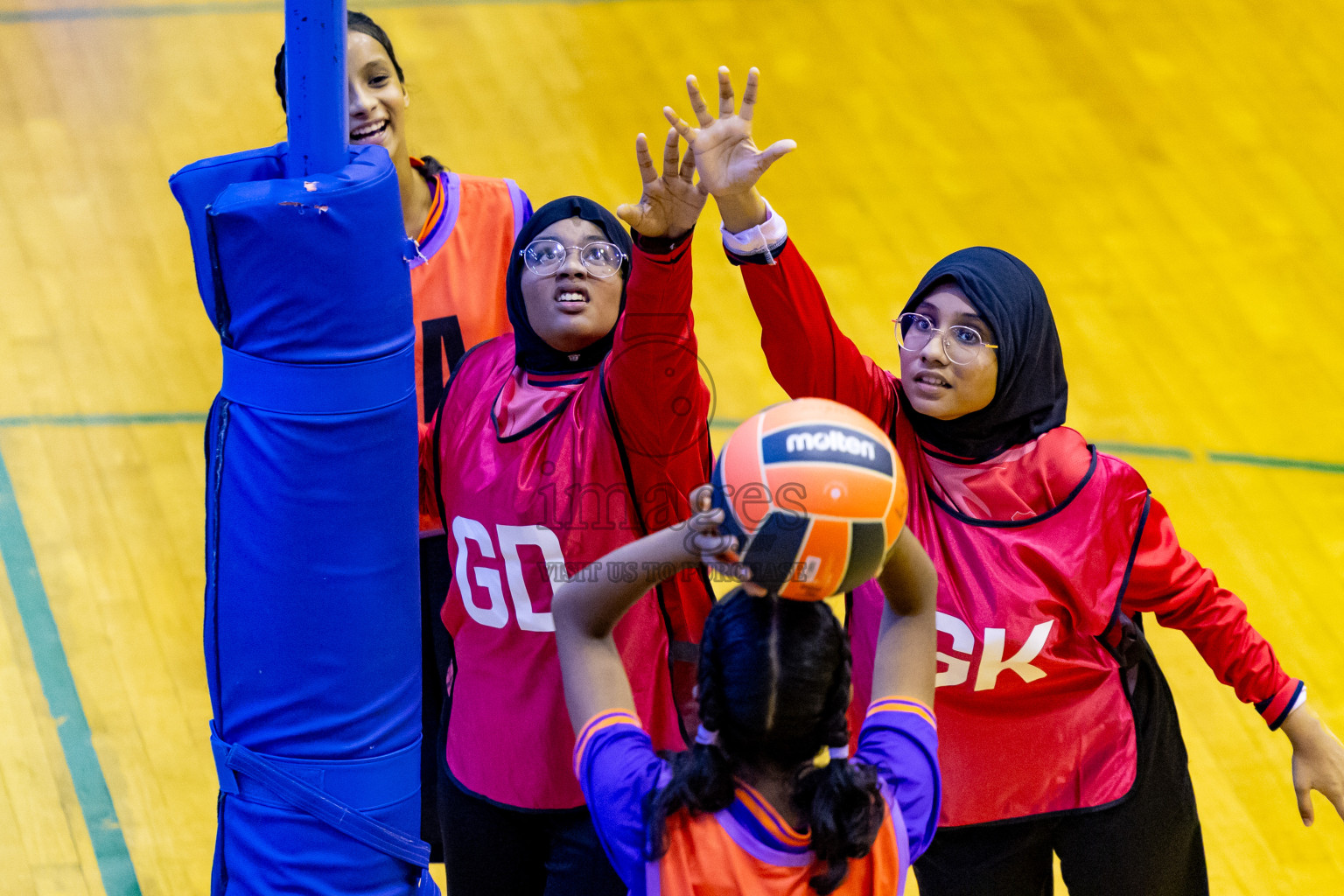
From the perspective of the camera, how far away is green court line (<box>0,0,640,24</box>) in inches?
269

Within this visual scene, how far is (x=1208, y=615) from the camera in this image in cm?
272

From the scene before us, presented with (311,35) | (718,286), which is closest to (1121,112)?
(718,286)

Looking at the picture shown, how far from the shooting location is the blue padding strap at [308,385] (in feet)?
6.91

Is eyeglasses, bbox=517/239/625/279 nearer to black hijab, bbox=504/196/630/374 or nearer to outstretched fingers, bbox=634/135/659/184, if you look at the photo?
black hijab, bbox=504/196/630/374

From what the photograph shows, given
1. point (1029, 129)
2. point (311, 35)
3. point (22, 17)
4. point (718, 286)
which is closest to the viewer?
point (311, 35)

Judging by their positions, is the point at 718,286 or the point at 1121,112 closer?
the point at 718,286

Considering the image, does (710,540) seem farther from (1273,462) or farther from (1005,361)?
(1273,462)

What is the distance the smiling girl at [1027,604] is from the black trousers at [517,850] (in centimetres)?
63

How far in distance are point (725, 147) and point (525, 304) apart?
0.64 m

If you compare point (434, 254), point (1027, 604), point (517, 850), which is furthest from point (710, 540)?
point (434, 254)

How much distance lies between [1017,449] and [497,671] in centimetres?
111

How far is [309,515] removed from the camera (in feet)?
6.99

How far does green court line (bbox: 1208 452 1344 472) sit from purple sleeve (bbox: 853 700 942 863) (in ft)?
11.6

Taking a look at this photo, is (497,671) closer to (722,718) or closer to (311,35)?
(722,718)
